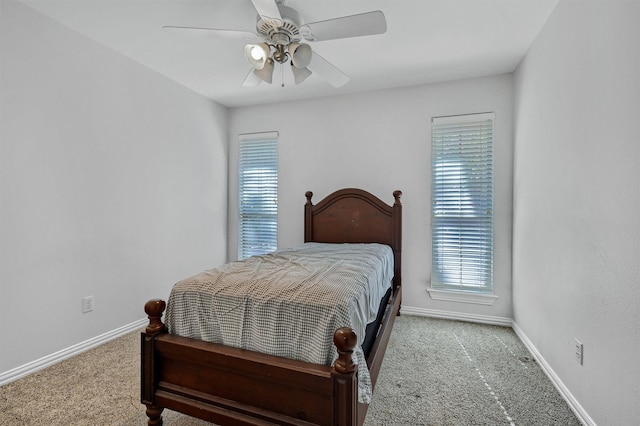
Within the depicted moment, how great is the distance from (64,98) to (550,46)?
352 centimetres

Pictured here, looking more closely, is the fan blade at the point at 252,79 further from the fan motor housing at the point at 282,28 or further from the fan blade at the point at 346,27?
the fan blade at the point at 346,27

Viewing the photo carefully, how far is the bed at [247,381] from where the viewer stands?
120cm

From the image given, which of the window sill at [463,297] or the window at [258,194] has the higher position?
the window at [258,194]

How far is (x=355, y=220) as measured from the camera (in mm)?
3354

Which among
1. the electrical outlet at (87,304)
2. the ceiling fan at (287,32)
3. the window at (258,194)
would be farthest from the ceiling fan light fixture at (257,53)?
the electrical outlet at (87,304)

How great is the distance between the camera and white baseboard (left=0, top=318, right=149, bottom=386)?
199cm

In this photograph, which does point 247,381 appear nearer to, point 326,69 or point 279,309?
point 279,309

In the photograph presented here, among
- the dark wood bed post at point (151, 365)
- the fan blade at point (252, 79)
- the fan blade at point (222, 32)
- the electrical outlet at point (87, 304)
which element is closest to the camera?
the dark wood bed post at point (151, 365)

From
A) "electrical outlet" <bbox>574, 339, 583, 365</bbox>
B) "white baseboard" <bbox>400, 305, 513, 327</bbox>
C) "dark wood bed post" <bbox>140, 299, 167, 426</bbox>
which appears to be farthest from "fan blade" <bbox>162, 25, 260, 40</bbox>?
"white baseboard" <bbox>400, 305, 513, 327</bbox>

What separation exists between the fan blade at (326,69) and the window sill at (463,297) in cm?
229

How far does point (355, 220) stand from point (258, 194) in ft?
4.61

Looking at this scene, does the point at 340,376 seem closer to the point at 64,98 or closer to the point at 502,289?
the point at 502,289

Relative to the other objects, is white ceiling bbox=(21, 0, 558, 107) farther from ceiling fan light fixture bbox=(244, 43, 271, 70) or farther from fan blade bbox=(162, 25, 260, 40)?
ceiling fan light fixture bbox=(244, 43, 271, 70)

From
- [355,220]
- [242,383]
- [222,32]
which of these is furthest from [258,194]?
[242,383]
